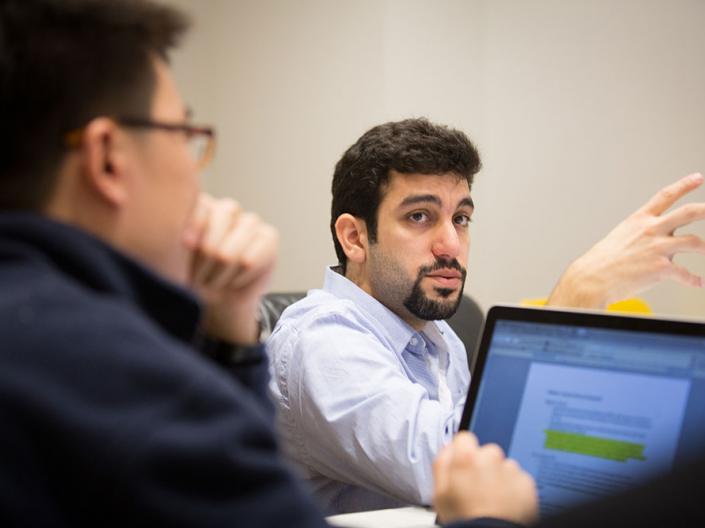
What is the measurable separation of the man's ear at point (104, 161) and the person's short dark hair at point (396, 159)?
1.13 meters

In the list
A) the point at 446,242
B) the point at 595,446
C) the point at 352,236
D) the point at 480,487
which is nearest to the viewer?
the point at 480,487

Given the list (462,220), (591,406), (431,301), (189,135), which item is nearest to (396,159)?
(462,220)

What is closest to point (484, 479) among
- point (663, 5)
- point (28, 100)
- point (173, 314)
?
point (173, 314)

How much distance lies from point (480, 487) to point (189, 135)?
451 millimetres

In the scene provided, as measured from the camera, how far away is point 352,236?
1.92 metres

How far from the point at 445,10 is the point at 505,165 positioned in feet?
2.22

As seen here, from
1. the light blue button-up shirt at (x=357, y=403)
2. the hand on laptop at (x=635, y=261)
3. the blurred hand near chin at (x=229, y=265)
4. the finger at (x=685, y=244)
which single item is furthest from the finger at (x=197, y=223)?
the finger at (x=685, y=244)

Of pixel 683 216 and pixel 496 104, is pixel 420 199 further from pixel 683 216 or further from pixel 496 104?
pixel 496 104

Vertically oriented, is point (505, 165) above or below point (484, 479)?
above

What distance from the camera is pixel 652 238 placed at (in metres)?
1.52

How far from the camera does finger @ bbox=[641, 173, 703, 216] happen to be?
4.95ft

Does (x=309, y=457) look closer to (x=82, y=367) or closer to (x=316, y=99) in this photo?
(x=82, y=367)

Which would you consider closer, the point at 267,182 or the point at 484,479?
the point at 484,479

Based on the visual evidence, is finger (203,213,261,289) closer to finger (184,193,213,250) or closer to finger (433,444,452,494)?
finger (184,193,213,250)
